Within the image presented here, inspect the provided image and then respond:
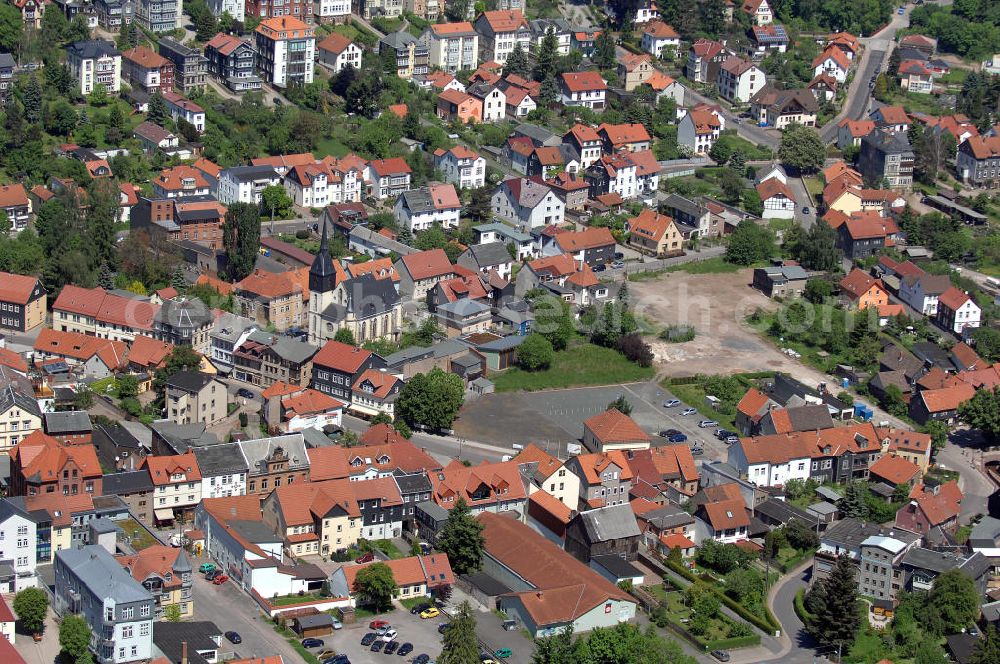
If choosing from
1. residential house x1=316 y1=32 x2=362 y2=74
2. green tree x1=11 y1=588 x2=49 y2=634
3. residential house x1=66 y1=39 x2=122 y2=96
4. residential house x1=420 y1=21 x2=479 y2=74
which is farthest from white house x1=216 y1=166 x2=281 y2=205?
green tree x1=11 y1=588 x2=49 y2=634

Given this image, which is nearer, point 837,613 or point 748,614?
point 837,613

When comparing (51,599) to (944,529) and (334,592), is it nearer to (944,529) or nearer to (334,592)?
(334,592)

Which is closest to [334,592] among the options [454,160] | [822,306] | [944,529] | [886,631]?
[886,631]

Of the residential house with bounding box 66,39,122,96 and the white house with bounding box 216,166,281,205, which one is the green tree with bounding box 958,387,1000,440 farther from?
the residential house with bounding box 66,39,122,96

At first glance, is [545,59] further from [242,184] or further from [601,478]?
[601,478]

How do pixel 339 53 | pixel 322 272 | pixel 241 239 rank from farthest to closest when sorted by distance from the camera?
1. pixel 339 53
2. pixel 241 239
3. pixel 322 272

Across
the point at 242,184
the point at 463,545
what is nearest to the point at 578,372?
the point at 463,545
